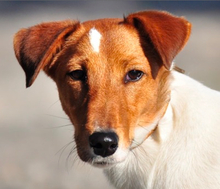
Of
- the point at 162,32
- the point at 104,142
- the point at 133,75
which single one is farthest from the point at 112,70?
the point at 104,142

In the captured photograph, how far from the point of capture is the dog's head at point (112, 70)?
464 cm

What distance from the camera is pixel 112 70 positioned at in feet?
15.8

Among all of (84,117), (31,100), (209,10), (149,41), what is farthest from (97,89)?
(209,10)

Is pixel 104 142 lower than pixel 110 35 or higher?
lower

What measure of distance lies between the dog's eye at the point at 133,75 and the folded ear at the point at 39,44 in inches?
21.5

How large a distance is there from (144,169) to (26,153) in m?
3.72

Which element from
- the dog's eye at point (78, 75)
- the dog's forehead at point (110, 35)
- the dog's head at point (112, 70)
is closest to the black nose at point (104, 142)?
the dog's head at point (112, 70)

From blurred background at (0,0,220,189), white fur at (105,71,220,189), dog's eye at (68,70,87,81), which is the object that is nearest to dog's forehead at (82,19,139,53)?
dog's eye at (68,70,87,81)

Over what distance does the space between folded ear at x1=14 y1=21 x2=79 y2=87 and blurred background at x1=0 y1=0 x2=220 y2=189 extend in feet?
1.98

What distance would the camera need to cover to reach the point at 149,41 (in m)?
4.99

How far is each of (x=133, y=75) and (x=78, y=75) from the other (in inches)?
14.3

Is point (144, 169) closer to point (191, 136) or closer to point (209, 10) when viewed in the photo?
point (191, 136)

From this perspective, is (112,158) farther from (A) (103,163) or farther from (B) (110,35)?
(B) (110,35)

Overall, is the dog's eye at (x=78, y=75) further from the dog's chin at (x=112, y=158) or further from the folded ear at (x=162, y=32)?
the dog's chin at (x=112, y=158)
